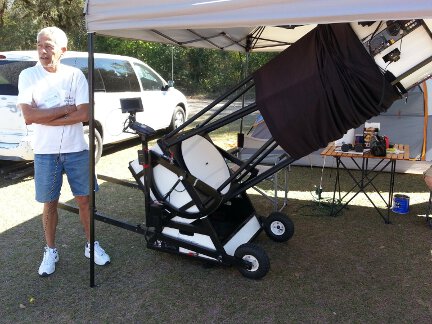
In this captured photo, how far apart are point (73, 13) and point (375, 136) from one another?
61.2ft

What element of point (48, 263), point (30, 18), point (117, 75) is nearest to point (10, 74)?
point (117, 75)

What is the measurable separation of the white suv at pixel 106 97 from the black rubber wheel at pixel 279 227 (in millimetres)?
2256

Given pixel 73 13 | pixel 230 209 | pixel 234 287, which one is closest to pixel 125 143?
pixel 230 209

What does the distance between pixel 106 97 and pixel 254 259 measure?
4516 mm

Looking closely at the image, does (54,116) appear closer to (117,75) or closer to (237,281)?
(237,281)

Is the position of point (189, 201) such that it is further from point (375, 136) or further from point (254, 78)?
point (375, 136)

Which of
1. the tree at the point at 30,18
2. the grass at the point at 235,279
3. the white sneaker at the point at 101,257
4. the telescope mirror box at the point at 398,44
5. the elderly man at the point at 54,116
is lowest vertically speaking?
the grass at the point at 235,279

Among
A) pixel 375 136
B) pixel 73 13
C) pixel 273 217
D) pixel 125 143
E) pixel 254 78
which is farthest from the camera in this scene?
pixel 73 13

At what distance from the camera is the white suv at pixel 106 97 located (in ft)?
17.6

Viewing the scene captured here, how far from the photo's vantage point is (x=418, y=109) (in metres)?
5.98

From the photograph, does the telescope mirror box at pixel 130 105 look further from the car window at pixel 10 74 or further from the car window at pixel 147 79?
the car window at pixel 147 79

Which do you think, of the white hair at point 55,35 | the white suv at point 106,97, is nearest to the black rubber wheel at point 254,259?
the white hair at point 55,35

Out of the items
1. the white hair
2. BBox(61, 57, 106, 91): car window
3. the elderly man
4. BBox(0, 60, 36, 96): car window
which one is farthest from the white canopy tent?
BBox(61, 57, 106, 91): car window

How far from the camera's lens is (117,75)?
737cm
